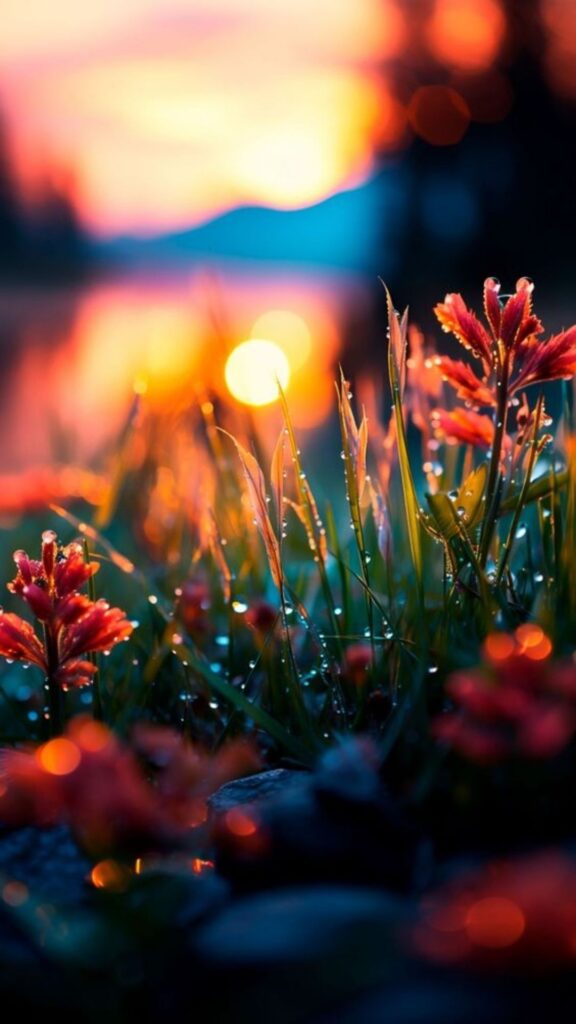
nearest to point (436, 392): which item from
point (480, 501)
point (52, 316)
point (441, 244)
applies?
point (480, 501)

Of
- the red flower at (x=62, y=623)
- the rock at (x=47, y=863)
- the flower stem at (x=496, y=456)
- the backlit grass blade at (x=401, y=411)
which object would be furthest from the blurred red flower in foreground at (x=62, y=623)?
the flower stem at (x=496, y=456)

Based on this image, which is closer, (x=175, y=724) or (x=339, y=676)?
(x=339, y=676)

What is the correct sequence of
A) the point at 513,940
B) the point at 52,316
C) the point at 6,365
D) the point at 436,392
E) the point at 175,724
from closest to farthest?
1. the point at 513,940
2. the point at 175,724
3. the point at 436,392
4. the point at 6,365
5. the point at 52,316

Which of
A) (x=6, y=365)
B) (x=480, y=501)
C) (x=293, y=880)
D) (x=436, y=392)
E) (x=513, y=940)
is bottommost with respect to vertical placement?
(x=513, y=940)

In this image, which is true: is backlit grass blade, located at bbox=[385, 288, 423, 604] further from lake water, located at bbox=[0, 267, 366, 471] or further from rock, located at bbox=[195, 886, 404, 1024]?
lake water, located at bbox=[0, 267, 366, 471]

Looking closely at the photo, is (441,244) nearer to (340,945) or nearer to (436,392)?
(436,392)

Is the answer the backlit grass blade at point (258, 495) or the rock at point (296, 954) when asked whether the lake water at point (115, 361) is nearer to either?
the backlit grass blade at point (258, 495)
